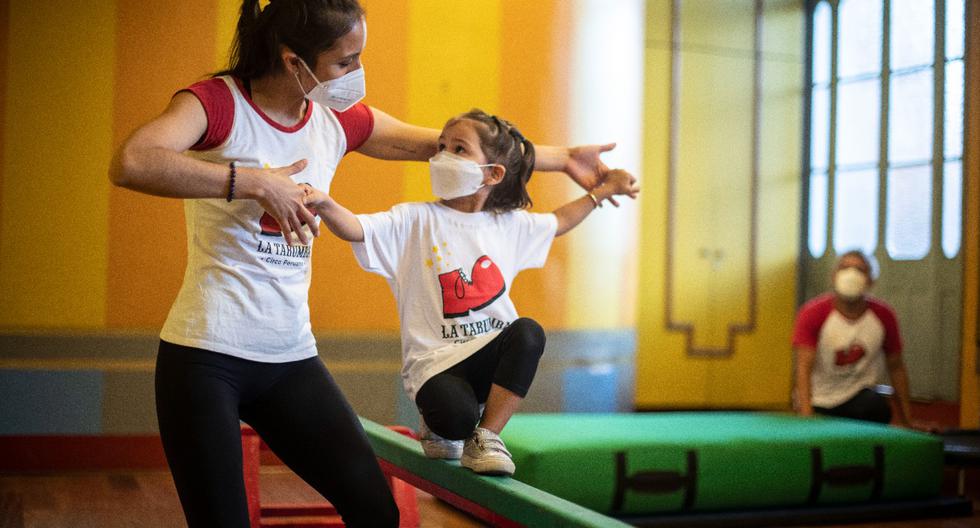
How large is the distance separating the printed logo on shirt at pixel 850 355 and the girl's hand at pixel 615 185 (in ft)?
7.09

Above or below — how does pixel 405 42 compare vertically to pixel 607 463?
above

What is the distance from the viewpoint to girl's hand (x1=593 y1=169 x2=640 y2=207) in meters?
2.70

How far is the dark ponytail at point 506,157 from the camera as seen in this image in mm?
2580

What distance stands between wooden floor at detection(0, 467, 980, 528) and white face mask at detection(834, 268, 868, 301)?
971 mm

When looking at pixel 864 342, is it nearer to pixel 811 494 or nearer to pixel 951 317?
pixel 811 494

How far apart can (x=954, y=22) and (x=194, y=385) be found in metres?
4.90

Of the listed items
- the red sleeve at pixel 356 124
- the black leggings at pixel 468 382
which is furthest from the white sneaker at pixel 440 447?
the red sleeve at pixel 356 124

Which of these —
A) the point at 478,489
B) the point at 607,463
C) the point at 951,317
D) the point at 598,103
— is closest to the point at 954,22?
the point at 951,317

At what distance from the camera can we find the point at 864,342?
14.6 feet

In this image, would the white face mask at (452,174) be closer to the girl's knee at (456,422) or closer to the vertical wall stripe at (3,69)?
the girl's knee at (456,422)

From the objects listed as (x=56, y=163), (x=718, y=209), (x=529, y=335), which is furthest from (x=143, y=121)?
(x=718, y=209)

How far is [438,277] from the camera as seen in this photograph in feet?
8.09

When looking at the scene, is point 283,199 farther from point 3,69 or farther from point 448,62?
point 448,62

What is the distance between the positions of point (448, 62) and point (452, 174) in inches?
95.6
